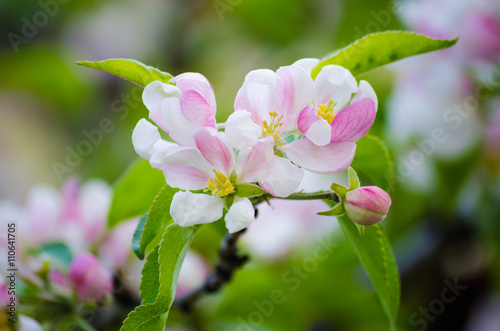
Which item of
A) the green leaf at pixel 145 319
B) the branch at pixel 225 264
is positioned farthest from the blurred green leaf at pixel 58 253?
the green leaf at pixel 145 319

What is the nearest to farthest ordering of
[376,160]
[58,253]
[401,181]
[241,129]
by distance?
[241,129]
[376,160]
[58,253]
[401,181]

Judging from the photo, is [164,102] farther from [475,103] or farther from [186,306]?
[475,103]

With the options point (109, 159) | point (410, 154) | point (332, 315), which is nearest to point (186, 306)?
point (332, 315)

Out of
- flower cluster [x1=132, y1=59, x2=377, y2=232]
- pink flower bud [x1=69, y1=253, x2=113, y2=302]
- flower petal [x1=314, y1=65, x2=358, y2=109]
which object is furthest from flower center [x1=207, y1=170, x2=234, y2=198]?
pink flower bud [x1=69, y1=253, x2=113, y2=302]

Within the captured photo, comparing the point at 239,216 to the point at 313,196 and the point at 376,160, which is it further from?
the point at 376,160

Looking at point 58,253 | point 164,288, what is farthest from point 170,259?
point 58,253

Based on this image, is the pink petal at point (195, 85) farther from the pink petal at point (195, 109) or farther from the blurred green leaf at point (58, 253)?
the blurred green leaf at point (58, 253)
